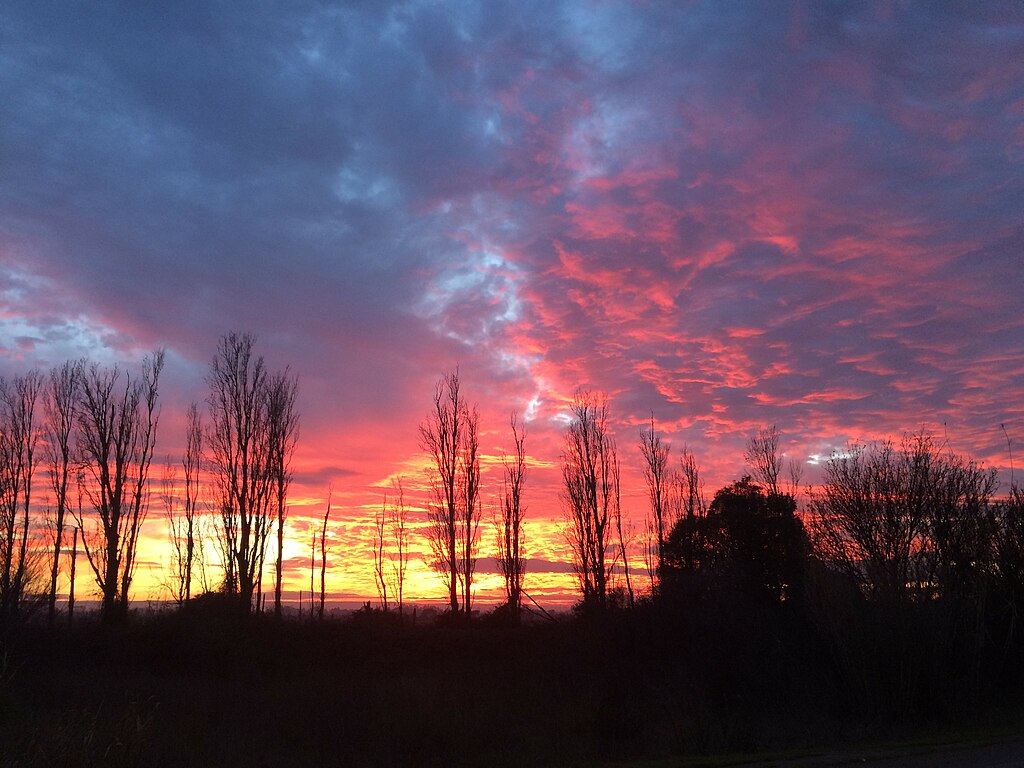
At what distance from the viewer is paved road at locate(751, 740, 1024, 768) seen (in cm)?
1172

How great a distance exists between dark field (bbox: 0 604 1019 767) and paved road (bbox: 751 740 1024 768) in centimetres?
204

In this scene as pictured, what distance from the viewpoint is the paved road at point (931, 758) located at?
11.7 metres

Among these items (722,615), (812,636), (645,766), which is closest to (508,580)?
(722,615)

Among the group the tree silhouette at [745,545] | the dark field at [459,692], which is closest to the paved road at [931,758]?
the dark field at [459,692]

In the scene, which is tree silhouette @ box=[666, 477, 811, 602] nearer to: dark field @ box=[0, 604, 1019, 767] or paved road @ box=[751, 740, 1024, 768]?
dark field @ box=[0, 604, 1019, 767]

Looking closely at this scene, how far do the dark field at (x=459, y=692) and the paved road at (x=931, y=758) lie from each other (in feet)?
6.69

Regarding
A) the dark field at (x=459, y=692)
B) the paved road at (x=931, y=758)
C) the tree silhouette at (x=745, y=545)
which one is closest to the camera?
the paved road at (x=931, y=758)

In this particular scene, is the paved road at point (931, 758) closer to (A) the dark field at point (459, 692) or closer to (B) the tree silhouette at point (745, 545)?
(A) the dark field at point (459, 692)

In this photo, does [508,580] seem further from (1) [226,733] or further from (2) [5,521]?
(2) [5,521]

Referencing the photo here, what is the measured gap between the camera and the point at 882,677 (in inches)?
774

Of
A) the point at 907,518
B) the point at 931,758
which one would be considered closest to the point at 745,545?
the point at 907,518

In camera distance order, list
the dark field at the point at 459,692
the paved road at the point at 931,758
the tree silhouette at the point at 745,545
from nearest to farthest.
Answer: the paved road at the point at 931,758, the dark field at the point at 459,692, the tree silhouette at the point at 745,545

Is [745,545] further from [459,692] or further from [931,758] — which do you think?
[931,758]

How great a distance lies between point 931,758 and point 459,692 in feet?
50.5
